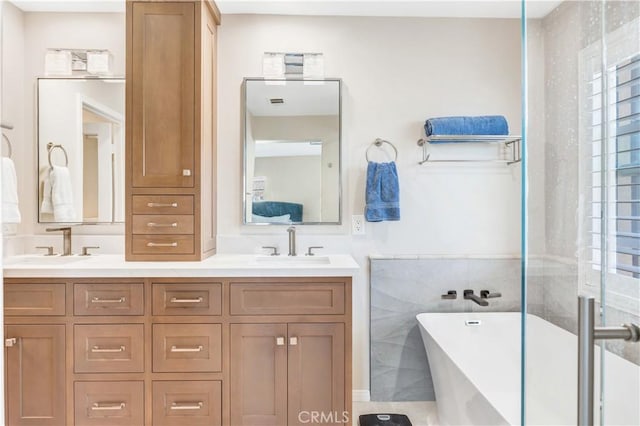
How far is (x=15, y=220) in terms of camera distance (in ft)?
6.74

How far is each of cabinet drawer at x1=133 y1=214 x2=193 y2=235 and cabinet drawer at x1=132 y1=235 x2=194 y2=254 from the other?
3 centimetres

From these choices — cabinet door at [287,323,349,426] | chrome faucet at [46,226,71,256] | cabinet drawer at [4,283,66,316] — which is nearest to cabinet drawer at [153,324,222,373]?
cabinet door at [287,323,349,426]

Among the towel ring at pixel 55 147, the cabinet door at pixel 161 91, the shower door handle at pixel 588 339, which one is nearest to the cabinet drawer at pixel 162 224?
the cabinet door at pixel 161 91

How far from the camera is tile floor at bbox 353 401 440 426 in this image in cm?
223

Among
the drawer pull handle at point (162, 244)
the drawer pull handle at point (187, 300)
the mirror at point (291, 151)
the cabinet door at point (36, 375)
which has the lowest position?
the cabinet door at point (36, 375)

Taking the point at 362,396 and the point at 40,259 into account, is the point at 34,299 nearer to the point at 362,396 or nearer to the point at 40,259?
the point at 40,259

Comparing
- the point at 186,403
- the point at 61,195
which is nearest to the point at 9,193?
the point at 61,195

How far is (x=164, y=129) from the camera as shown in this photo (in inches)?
81.8

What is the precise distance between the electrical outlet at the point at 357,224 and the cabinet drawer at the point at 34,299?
1584 millimetres

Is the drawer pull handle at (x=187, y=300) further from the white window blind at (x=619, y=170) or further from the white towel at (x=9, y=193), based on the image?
the white window blind at (x=619, y=170)

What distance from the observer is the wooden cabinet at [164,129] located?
206 cm

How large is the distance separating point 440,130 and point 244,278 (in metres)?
1.45

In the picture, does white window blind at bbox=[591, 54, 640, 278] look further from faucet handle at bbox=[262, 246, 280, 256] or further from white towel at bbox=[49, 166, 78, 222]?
white towel at bbox=[49, 166, 78, 222]

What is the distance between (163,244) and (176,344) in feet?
1.82
